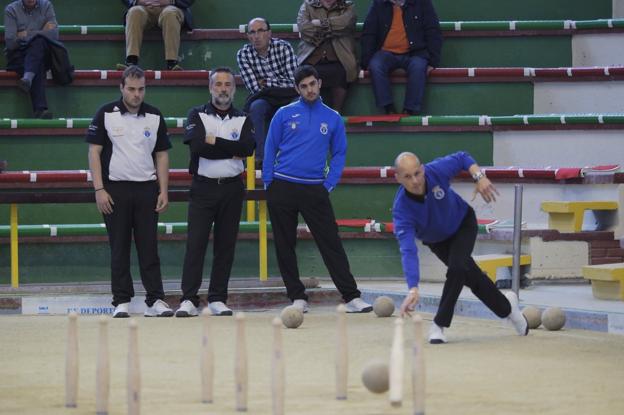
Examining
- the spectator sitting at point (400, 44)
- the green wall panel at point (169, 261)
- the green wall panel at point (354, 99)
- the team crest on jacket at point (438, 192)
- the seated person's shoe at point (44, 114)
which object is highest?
the spectator sitting at point (400, 44)

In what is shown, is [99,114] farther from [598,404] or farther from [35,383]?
[598,404]

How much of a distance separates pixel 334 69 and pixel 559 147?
246cm

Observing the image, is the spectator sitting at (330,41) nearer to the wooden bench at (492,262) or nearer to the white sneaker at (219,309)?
the wooden bench at (492,262)

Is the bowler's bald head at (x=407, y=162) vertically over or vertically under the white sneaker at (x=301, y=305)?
over

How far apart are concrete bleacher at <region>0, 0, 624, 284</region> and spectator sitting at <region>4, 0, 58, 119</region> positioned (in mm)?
269

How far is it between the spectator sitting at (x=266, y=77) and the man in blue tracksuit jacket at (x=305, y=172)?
1.78 m

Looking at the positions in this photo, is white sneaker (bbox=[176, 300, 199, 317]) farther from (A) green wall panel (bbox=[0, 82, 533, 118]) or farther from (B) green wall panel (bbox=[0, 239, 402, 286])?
(A) green wall panel (bbox=[0, 82, 533, 118])

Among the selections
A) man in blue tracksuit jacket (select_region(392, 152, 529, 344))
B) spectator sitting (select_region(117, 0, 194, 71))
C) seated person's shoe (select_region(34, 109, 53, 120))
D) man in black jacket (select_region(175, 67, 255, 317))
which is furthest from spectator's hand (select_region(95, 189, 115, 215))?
spectator sitting (select_region(117, 0, 194, 71))

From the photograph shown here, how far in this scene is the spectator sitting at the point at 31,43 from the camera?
41.4 feet

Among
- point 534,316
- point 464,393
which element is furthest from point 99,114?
point 464,393

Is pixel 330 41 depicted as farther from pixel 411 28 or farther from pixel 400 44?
pixel 411 28

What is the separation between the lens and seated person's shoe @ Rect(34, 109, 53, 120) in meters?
12.7

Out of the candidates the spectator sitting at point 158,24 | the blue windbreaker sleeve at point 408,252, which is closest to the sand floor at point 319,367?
the blue windbreaker sleeve at point 408,252

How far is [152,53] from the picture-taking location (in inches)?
A: 549
